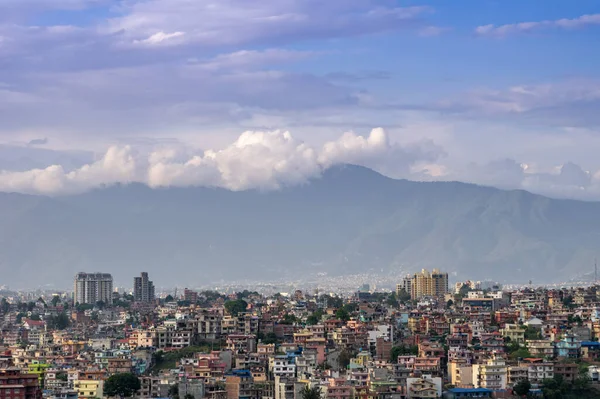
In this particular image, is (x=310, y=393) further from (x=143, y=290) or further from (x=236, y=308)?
(x=143, y=290)

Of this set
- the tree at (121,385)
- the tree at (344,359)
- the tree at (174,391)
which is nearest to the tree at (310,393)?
the tree at (174,391)

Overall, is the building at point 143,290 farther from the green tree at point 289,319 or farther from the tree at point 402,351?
the tree at point 402,351

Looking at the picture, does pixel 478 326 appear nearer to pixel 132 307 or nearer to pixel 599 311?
pixel 599 311

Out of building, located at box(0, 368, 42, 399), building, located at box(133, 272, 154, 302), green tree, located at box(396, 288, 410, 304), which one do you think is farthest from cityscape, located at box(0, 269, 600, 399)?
building, located at box(133, 272, 154, 302)

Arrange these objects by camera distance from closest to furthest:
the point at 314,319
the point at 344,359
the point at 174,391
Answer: the point at 174,391 → the point at 344,359 → the point at 314,319

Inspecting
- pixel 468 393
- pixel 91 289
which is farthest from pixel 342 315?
pixel 91 289

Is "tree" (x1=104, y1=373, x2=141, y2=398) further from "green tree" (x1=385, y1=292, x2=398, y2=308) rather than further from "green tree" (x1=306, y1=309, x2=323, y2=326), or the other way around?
"green tree" (x1=385, y1=292, x2=398, y2=308)
